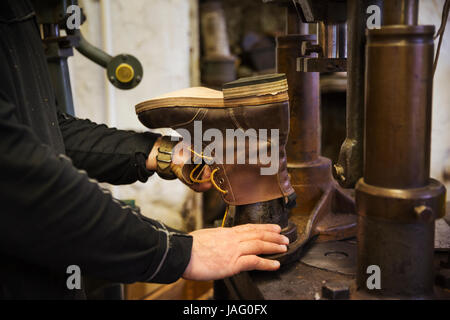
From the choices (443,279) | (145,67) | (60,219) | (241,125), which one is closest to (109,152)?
(241,125)

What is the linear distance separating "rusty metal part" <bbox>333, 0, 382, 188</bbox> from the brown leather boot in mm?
113

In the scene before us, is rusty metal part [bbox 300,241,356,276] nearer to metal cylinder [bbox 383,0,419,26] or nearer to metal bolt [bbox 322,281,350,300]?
metal bolt [bbox 322,281,350,300]

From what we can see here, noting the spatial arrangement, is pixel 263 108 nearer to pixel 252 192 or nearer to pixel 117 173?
pixel 252 192

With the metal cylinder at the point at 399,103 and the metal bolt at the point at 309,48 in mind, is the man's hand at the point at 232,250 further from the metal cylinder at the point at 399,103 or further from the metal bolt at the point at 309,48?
the metal bolt at the point at 309,48

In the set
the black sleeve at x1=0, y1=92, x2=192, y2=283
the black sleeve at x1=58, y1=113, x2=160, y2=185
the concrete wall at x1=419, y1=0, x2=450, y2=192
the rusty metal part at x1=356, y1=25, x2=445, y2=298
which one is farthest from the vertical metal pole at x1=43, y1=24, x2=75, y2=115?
the concrete wall at x1=419, y1=0, x2=450, y2=192

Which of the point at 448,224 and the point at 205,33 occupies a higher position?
the point at 205,33

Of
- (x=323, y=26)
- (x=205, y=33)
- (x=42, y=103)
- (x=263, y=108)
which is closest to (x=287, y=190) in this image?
(x=263, y=108)

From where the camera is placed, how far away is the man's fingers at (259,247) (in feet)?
2.80

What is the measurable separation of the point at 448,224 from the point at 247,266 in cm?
52

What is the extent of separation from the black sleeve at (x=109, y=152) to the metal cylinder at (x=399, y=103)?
0.58 meters

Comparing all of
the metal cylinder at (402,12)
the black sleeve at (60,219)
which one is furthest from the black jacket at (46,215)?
the metal cylinder at (402,12)

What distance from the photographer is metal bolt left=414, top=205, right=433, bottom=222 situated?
70 cm

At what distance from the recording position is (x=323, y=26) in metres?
1.00

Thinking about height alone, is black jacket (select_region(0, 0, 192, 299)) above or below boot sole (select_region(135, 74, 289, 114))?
below
